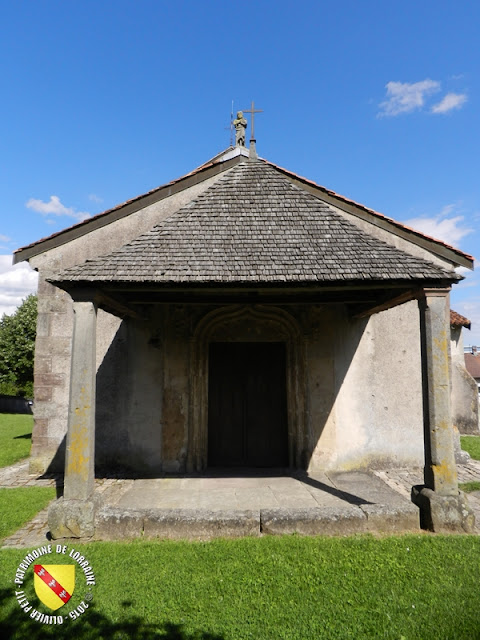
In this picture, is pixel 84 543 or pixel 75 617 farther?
pixel 84 543

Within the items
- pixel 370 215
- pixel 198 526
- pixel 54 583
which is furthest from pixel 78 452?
pixel 370 215

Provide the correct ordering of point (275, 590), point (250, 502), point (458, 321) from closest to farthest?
point (275, 590)
point (250, 502)
point (458, 321)

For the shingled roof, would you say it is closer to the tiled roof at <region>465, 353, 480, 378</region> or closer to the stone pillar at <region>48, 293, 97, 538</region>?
the stone pillar at <region>48, 293, 97, 538</region>

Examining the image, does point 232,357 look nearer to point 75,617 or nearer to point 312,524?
point 312,524

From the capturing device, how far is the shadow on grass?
3035 millimetres

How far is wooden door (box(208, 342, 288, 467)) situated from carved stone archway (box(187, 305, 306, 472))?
287mm

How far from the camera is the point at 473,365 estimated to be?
37.2 m

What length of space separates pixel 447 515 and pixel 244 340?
15.2 ft

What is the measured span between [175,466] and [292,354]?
322 cm

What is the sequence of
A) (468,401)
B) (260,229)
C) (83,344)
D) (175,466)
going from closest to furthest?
(83,344) < (260,229) < (175,466) < (468,401)

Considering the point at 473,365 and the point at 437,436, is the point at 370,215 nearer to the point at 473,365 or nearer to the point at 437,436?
the point at 437,436

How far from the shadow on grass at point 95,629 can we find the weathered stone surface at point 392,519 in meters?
2.60

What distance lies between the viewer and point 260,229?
6.65 m

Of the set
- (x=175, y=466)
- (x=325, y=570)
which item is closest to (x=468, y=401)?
(x=175, y=466)
